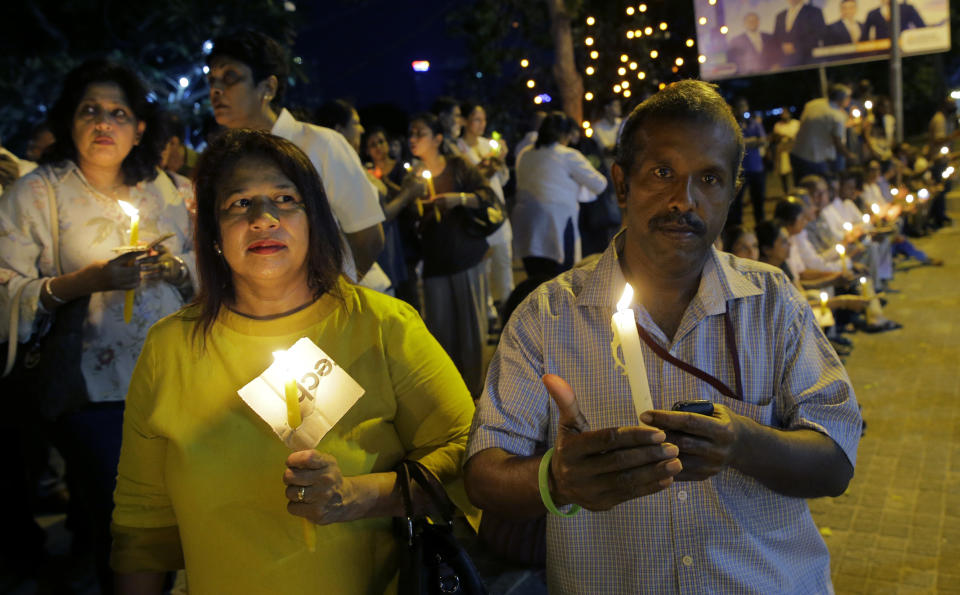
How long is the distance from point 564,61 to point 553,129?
1031 cm

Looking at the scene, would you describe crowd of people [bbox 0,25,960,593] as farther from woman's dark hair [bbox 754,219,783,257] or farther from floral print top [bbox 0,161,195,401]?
woman's dark hair [bbox 754,219,783,257]

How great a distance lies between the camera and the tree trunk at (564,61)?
56.7ft

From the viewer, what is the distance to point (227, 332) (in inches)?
95.6

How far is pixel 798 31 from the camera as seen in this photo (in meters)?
16.4

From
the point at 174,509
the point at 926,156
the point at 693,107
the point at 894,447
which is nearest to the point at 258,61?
the point at 174,509

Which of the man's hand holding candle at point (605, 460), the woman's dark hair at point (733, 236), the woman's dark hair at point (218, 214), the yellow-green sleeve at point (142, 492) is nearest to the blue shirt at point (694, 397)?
the man's hand holding candle at point (605, 460)

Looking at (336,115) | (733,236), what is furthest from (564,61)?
(336,115)

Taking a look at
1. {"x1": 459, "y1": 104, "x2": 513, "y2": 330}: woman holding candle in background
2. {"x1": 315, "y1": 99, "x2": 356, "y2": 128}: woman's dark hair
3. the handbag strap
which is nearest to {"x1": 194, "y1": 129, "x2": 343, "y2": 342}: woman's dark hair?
the handbag strap

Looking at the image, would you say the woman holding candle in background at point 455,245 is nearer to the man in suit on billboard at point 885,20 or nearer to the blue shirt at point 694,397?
the blue shirt at point 694,397

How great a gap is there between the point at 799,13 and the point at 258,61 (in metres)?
15.1

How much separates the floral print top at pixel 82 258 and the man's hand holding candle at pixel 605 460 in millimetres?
2337

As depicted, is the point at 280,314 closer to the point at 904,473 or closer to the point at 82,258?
the point at 82,258

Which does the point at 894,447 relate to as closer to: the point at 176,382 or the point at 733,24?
the point at 176,382

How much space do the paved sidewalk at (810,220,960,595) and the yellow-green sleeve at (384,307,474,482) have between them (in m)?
2.75
